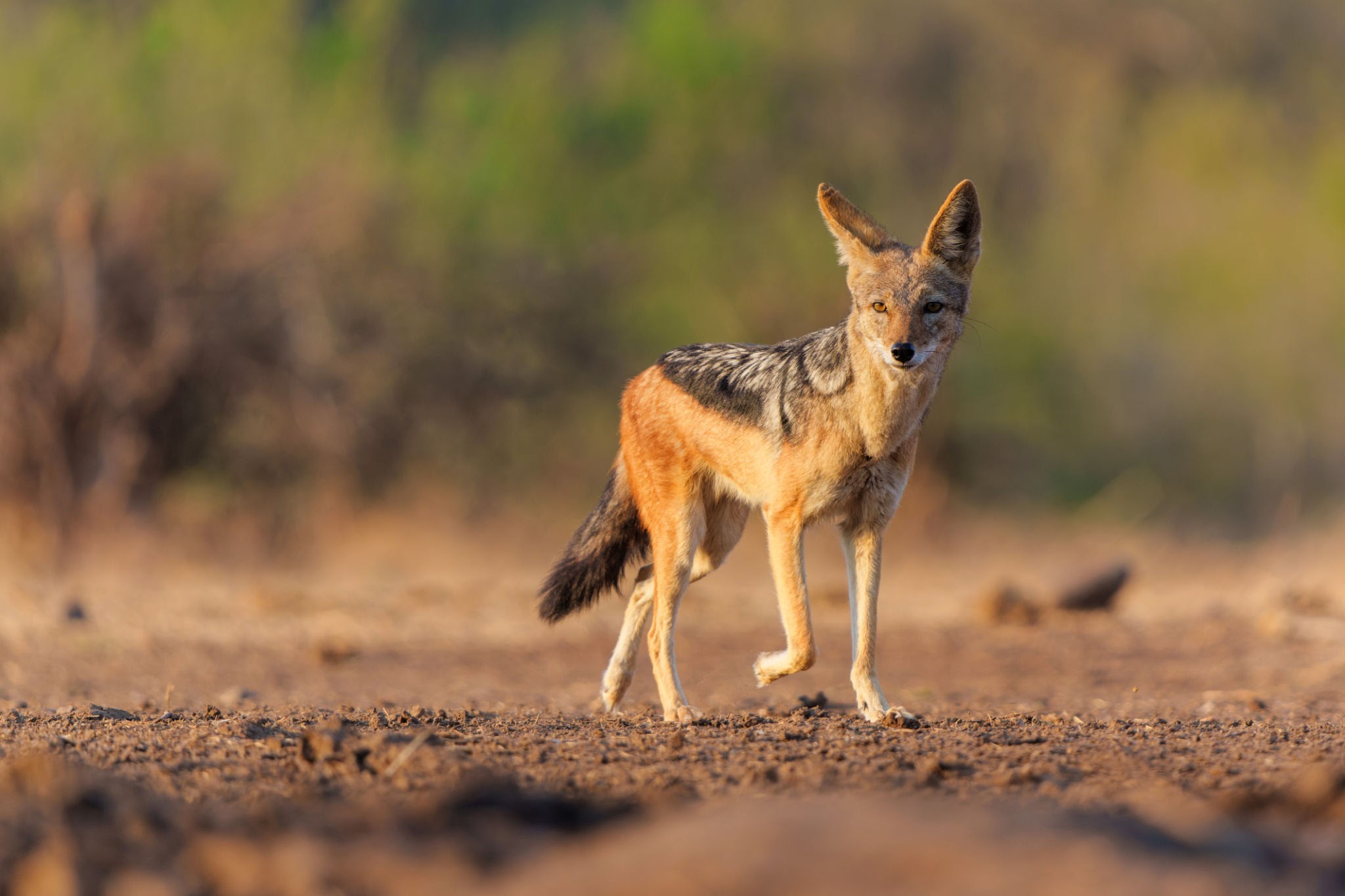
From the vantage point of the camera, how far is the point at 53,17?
63.3 feet

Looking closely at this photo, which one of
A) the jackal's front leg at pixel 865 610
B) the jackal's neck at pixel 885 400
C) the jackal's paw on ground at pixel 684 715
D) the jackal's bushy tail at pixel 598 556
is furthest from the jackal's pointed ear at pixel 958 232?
the jackal's paw on ground at pixel 684 715

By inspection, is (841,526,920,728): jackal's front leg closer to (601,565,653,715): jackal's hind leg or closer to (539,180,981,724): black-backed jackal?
(539,180,981,724): black-backed jackal

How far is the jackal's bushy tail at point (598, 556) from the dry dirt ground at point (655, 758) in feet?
1.82

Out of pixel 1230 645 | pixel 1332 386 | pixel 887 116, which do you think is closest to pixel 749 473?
pixel 1230 645

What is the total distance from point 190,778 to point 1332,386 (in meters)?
24.7

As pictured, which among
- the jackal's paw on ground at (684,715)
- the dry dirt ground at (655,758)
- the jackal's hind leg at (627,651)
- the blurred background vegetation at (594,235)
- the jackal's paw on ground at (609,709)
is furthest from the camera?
the blurred background vegetation at (594,235)

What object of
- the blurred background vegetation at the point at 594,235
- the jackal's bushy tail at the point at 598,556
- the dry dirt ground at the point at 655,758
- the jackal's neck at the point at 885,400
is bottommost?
the dry dirt ground at the point at 655,758

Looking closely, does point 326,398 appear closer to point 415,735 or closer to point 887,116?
point 415,735

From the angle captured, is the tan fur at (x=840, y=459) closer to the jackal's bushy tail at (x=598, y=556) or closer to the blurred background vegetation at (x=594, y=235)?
the jackal's bushy tail at (x=598, y=556)

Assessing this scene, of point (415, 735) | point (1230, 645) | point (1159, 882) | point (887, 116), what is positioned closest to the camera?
point (1159, 882)

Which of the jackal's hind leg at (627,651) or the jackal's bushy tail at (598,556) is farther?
the jackal's bushy tail at (598,556)

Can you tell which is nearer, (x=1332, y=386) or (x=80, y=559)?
(x=80, y=559)

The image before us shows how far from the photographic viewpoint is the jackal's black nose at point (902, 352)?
5.73 meters

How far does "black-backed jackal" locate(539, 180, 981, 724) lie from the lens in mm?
5914
